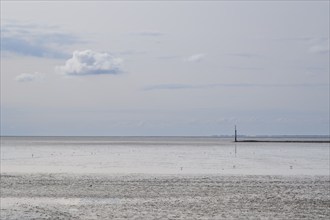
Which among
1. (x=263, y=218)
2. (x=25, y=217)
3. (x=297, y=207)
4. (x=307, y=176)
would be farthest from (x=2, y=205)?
(x=307, y=176)

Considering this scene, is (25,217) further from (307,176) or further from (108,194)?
(307,176)

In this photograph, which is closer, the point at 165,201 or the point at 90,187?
the point at 165,201

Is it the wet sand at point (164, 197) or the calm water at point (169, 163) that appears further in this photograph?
the calm water at point (169, 163)

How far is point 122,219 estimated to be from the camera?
74.5 feet

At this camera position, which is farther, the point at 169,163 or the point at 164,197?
the point at 169,163

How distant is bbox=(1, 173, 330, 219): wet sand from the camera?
79.5ft

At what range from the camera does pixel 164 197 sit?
98.1ft

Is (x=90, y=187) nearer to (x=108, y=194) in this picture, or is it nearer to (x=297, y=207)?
(x=108, y=194)

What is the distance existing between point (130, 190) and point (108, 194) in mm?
2221

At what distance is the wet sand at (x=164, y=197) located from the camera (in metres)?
24.2

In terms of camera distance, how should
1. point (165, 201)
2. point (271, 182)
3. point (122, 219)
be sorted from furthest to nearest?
point (271, 182), point (165, 201), point (122, 219)

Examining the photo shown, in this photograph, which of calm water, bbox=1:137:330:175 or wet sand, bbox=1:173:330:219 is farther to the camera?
calm water, bbox=1:137:330:175

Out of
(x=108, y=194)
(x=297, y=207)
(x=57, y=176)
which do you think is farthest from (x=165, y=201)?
(x=57, y=176)

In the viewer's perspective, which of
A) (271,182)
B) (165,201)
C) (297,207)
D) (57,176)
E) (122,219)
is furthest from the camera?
(57,176)
